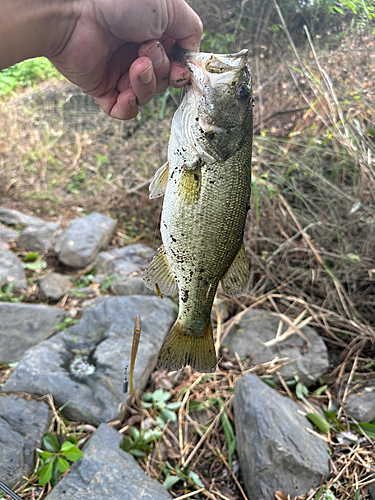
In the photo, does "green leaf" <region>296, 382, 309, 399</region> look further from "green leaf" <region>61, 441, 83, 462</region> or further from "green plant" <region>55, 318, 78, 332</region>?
"green plant" <region>55, 318, 78, 332</region>

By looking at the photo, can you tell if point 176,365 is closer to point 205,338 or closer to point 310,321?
point 205,338

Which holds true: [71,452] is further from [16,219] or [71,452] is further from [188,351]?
[16,219]

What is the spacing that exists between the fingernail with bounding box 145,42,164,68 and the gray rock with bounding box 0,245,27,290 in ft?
10.1

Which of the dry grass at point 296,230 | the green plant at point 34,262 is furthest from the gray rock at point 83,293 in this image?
the dry grass at point 296,230

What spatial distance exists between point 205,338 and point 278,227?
2403 millimetres

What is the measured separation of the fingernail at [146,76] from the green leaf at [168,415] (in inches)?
91.1

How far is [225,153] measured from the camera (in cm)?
134

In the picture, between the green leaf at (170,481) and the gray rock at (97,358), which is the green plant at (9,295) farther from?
the green leaf at (170,481)

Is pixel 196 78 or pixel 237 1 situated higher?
pixel 237 1

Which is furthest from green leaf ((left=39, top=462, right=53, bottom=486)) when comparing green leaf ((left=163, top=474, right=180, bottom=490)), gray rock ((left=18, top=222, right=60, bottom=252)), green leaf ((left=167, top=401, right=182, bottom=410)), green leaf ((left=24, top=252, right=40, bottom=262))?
gray rock ((left=18, top=222, right=60, bottom=252))

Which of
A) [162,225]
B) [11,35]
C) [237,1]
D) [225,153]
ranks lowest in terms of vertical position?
[162,225]

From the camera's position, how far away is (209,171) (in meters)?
1.34

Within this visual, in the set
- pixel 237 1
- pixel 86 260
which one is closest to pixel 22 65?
pixel 237 1

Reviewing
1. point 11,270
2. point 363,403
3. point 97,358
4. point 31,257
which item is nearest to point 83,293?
point 11,270
